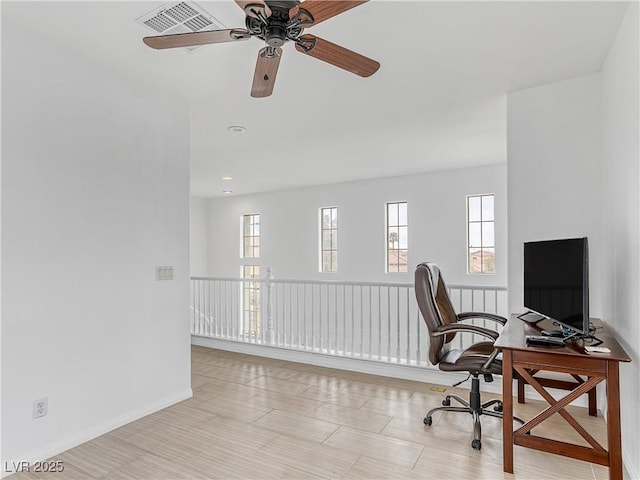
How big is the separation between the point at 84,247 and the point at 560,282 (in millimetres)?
3010

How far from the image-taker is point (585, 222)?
3.04m

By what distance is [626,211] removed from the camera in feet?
7.44

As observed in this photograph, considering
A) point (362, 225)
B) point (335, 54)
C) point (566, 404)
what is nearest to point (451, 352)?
point (566, 404)

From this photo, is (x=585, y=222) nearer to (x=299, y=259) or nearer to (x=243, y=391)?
(x=243, y=391)

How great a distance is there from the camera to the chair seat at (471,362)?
2.58 metres

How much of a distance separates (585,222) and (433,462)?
2.07 meters

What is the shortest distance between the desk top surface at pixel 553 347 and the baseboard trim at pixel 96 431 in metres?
2.55

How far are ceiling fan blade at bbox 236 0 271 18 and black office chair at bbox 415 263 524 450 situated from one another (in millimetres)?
1976

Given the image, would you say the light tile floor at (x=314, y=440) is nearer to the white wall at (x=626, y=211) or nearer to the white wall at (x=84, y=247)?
the white wall at (x=84, y=247)

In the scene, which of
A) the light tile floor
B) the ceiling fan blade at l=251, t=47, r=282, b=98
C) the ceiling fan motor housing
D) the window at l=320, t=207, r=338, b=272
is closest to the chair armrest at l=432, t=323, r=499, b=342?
the light tile floor

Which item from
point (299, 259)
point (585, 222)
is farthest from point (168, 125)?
point (299, 259)

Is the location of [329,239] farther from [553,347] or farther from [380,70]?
[553,347]

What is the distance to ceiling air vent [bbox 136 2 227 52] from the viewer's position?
6.84ft

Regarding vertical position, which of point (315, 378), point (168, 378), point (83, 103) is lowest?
point (315, 378)
